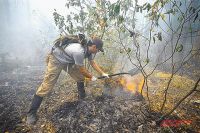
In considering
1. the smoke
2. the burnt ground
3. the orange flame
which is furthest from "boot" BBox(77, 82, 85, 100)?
the smoke

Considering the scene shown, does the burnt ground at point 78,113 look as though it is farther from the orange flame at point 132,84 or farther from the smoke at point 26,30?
the smoke at point 26,30

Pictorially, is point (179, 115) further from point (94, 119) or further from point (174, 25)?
point (174, 25)

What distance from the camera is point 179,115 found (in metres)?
4.91

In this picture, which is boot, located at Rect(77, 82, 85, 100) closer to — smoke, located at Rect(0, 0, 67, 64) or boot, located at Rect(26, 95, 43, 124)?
boot, located at Rect(26, 95, 43, 124)

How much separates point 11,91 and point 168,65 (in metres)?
6.92

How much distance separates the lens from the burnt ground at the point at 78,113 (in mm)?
4434

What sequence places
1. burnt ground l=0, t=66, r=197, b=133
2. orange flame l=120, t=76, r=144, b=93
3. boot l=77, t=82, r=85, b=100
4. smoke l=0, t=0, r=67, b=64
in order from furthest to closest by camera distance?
smoke l=0, t=0, r=67, b=64, orange flame l=120, t=76, r=144, b=93, boot l=77, t=82, r=85, b=100, burnt ground l=0, t=66, r=197, b=133

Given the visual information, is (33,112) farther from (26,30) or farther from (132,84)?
(26,30)

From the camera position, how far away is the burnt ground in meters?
4.43

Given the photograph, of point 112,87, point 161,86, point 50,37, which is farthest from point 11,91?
point 50,37

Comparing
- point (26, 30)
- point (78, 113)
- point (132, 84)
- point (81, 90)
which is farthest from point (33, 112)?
point (26, 30)

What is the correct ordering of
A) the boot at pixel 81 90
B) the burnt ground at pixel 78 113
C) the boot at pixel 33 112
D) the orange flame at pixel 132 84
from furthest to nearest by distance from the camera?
the orange flame at pixel 132 84
the boot at pixel 81 90
the boot at pixel 33 112
the burnt ground at pixel 78 113

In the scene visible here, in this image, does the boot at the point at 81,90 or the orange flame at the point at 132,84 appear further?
the orange flame at the point at 132,84

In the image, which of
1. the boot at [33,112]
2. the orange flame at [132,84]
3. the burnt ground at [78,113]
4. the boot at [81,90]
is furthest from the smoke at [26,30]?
the boot at [33,112]
